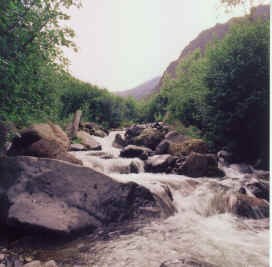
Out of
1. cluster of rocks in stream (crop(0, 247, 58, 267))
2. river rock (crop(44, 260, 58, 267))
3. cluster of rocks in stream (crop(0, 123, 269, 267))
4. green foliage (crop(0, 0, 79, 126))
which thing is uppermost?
green foliage (crop(0, 0, 79, 126))

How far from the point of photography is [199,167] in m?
10.5

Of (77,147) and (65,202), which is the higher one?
(77,147)

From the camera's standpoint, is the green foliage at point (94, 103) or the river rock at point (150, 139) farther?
the green foliage at point (94, 103)

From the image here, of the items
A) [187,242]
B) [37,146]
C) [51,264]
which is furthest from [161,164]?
[51,264]

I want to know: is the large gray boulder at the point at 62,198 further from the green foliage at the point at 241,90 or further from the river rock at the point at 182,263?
the green foliage at the point at 241,90

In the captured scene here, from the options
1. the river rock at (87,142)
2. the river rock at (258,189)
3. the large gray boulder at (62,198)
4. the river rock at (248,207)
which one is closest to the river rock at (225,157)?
the river rock at (258,189)

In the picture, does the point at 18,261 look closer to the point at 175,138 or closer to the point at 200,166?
the point at 200,166

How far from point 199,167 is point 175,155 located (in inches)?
73.9

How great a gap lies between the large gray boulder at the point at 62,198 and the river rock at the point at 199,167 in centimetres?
477

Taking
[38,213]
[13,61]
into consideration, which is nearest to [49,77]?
[13,61]

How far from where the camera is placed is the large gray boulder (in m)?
4.71

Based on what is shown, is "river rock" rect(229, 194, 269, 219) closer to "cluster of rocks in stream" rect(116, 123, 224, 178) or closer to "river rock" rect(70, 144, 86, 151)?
"cluster of rocks in stream" rect(116, 123, 224, 178)

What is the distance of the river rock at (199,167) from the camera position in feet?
34.1

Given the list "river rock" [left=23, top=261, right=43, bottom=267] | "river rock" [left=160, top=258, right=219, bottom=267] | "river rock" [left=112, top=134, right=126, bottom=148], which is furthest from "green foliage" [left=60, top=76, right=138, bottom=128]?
"river rock" [left=160, top=258, right=219, bottom=267]
